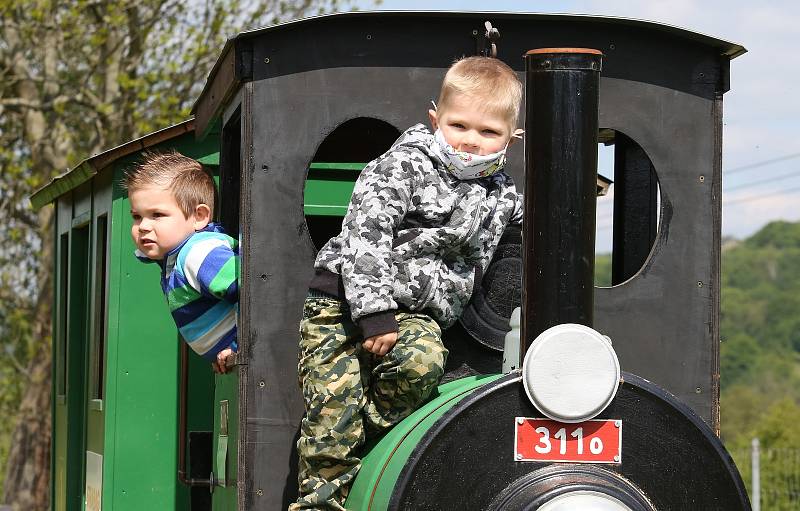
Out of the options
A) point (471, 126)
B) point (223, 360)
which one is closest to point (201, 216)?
point (223, 360)

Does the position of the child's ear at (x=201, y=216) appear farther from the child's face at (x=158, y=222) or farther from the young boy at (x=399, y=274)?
the young boy at (x=399, y=274)

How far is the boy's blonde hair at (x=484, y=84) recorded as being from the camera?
3.44 metres

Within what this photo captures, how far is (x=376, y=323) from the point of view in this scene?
10.7 feet

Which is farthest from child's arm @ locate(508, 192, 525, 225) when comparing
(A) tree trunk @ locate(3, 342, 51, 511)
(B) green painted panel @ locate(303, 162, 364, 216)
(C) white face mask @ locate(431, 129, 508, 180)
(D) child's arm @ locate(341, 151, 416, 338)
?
(A) tree trunk @ locate(3, 342, 51, 511)

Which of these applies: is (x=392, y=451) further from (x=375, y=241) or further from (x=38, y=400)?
(x=38, y=400)

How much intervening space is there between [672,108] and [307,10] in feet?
35.2

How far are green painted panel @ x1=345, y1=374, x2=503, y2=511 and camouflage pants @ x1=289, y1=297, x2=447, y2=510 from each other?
0.15 feet

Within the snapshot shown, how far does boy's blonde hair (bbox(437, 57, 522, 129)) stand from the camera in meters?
3.44

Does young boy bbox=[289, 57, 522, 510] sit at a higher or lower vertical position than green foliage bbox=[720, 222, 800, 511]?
lower

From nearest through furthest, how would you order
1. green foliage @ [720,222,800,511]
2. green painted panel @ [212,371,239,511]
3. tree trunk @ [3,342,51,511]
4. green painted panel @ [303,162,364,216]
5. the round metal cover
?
the round metal cover → green painted panel @ [212,371,239,511] → green painted panel @ [303,162,364,216] → tree trunk @ [3,342,51,511] → green foliage @ [720,222,800,511]

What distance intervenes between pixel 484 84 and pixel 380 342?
70cm

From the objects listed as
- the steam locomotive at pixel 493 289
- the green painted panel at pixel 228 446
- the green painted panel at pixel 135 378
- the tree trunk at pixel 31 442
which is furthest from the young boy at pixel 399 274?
the tree trunk at pixel 31 442

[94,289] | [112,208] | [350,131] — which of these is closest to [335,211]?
[350,131]

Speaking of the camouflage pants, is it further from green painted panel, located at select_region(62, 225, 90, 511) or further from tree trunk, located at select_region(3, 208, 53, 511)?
tree trunk, located at select_region(3, 208, 53, 511)
